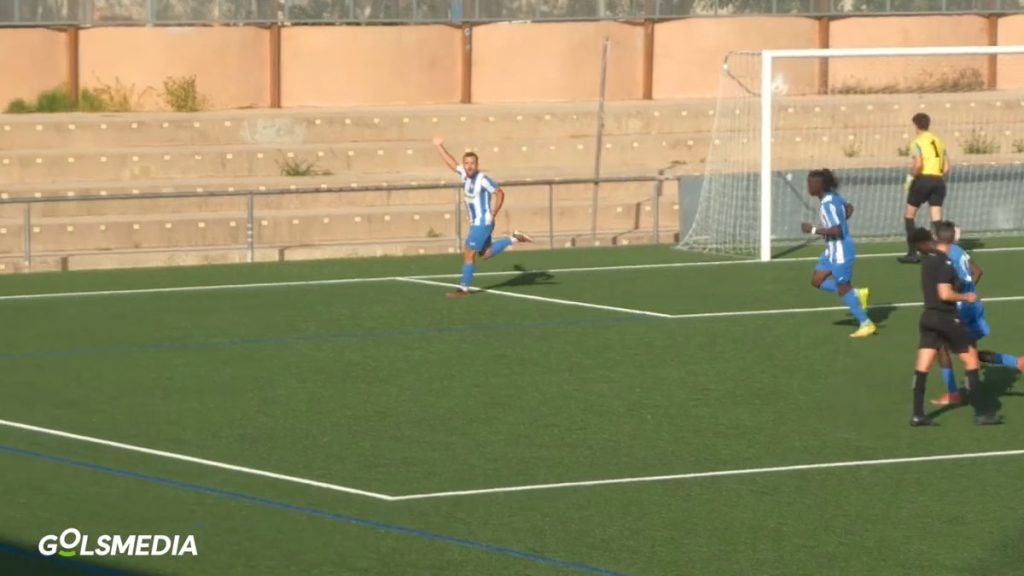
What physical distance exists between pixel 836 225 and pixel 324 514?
27.7ft

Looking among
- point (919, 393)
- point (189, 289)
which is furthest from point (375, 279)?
point (919, 393)

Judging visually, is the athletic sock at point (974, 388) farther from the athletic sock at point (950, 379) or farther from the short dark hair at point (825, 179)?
the short dark hair at point (825, 179)

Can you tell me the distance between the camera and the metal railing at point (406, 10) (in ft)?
111

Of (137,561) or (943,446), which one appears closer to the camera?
(137,561)

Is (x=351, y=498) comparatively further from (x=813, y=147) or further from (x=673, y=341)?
(x=813, y=147)

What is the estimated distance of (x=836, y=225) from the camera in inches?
793

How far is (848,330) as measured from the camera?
69.1 feet

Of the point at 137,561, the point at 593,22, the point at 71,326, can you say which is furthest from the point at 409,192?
the point at 137,561

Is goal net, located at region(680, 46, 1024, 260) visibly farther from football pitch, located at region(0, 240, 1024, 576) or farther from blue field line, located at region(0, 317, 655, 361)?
blue field line, located at region(0, 317, 655, 361)

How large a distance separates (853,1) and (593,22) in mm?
5419

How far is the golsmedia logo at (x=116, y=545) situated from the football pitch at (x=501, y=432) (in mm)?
139

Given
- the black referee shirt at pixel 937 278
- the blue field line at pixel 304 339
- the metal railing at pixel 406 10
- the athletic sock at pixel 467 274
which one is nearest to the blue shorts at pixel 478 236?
the athletic sock at pixel 467 274

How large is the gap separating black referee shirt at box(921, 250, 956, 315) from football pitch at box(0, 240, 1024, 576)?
1040mm

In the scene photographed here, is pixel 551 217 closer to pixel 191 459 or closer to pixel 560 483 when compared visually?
pixel 191 459
